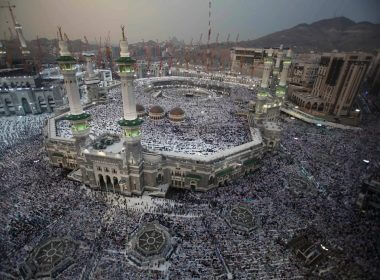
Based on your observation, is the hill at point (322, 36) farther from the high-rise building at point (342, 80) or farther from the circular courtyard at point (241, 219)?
the circular courtyard at point (241, 219)

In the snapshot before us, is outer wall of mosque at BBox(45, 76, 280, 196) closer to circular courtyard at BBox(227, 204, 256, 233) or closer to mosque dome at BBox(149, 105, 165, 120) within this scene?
circular courtyard at BBox(227, 204, 256, 233)

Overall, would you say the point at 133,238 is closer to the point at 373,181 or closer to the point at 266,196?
the point at 266,196

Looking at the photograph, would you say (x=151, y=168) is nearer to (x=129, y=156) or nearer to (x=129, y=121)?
(x=129, y=156)

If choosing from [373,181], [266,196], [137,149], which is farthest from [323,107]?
[137,149]

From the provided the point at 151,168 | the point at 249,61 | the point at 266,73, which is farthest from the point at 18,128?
the point at 249,61

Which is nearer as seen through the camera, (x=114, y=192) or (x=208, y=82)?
(x=114, y=192)

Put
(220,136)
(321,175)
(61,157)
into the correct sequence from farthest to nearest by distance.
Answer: (220,136), (61,157), (321,175)

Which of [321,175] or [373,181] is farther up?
[373,181]

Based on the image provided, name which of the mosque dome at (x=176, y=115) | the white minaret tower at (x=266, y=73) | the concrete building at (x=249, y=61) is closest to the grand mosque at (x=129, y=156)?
the mosque dome at (x=176, y=115)
